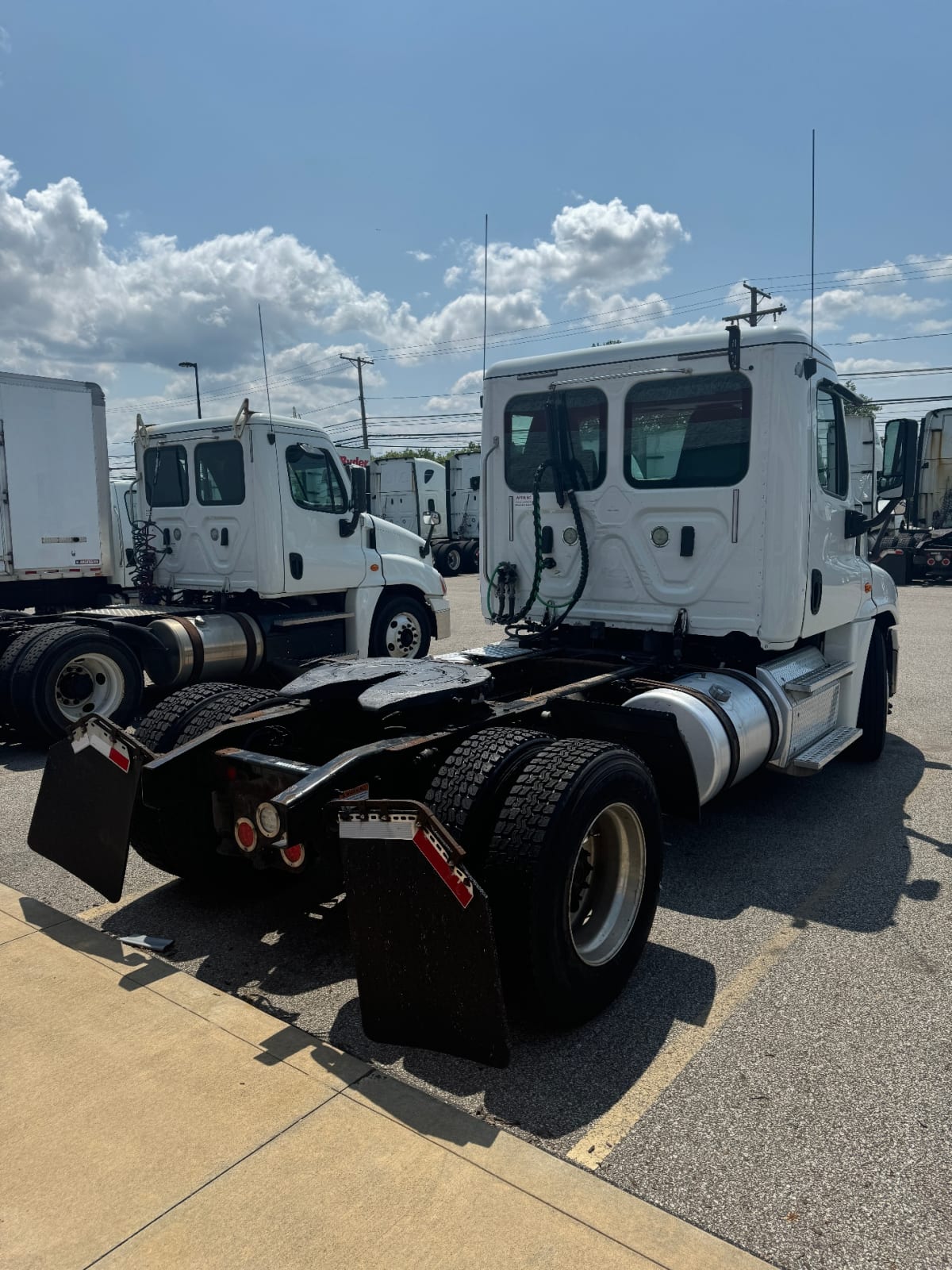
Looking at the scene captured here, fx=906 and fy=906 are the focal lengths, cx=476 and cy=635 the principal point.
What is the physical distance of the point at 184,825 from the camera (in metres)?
3.95

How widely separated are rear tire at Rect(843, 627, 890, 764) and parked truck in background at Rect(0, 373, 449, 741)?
17.4 ft

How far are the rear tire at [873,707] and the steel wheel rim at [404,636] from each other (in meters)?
5.29

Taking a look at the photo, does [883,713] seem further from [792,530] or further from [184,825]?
[184,825]

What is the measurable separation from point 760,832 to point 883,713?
2.04 m

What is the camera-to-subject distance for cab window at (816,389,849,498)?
5.46 meters

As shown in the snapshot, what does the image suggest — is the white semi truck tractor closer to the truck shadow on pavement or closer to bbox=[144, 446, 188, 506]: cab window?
the truck shadow on pavement

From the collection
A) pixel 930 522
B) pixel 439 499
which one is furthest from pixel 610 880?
pixel 439 499

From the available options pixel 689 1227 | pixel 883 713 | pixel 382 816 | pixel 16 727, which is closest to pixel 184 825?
pixel 382 816

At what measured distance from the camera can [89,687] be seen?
7852 mm

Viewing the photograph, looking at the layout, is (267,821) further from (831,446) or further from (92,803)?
(831,446)

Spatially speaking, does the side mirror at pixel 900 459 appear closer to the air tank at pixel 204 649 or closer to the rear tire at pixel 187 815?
the rear tire at pixel 187 815

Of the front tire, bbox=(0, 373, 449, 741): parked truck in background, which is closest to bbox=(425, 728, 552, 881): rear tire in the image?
bbox=(0, 373, 449, 741): parked truck in background

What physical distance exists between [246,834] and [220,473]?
21.1 feet

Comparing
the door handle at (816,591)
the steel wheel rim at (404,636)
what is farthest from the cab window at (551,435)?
the steel wheel rim at (404,636)
